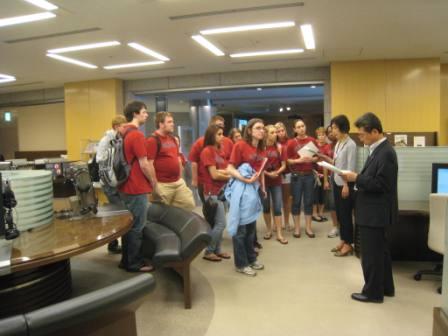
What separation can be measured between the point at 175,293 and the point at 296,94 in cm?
865

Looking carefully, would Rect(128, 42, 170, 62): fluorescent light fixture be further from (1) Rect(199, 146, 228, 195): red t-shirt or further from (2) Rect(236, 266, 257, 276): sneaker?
(2) Rect(236, 266, 257, 276): sneaker

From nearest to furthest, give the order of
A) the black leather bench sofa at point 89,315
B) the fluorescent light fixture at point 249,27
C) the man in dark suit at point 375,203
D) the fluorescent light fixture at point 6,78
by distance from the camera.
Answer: the black leather bench sofa at point 89,315, the man in dark suit at point 375,203, the fluorescent light fixture at point 249,27, the fluorescent light fixture at point 6,78

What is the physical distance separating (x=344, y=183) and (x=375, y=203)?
3.79ft

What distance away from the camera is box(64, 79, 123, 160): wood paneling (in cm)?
881

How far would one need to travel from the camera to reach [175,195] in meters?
4.03

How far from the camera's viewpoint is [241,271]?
3.72 meters

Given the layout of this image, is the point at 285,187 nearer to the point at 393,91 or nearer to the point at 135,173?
the point at 135,173

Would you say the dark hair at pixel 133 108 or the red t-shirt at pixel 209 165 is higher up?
the dark hair at pixel 133 108

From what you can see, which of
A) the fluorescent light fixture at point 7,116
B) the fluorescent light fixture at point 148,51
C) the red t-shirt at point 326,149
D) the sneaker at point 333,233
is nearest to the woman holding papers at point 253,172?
the sneaker at point 333,233

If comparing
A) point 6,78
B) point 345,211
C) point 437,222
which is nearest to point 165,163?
point 345,211

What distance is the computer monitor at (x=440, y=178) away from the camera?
351 centimetres

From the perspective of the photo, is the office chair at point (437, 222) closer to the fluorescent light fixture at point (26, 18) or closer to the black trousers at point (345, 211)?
the black trousers at point (345, 211)

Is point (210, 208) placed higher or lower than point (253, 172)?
lower

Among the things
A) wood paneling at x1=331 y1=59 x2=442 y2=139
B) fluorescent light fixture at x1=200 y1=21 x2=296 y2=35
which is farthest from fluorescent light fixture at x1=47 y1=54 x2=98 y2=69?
wood paneling at x1=331 y1=59 x2=442 y2=139
